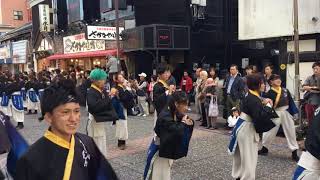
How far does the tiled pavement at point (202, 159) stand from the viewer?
258 inches

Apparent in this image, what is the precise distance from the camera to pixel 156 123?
486 centimetres

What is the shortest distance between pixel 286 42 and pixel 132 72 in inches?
328

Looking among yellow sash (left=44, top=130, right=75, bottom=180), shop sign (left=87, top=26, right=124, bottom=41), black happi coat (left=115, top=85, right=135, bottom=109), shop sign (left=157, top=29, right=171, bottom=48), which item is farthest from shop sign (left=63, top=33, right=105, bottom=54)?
yellow sash (left=44, top=130, right=75, bottom=180)

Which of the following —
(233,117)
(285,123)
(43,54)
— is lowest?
(233,117)

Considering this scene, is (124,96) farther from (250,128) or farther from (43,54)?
(43,54)

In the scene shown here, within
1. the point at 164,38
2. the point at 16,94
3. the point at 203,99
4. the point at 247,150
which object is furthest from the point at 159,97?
the point at 164,38

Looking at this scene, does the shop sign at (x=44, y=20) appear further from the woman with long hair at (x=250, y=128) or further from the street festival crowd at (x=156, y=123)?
the woman with long hair at (x=250, y=128)

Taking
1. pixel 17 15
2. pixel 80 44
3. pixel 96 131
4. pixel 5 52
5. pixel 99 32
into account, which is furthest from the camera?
pixel 17 15

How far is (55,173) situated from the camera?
260 centimetres

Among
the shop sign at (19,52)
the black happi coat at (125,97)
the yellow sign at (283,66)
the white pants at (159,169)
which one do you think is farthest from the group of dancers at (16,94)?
the shop sign at (19,52)

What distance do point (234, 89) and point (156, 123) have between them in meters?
5.62

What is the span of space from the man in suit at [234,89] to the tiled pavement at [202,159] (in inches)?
30.6

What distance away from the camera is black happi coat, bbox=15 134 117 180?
→ 101 inches

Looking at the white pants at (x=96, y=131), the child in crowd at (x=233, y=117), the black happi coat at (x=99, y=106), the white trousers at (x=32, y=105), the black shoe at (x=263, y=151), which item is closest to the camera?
the black happi coat at (x=99, y=106)
